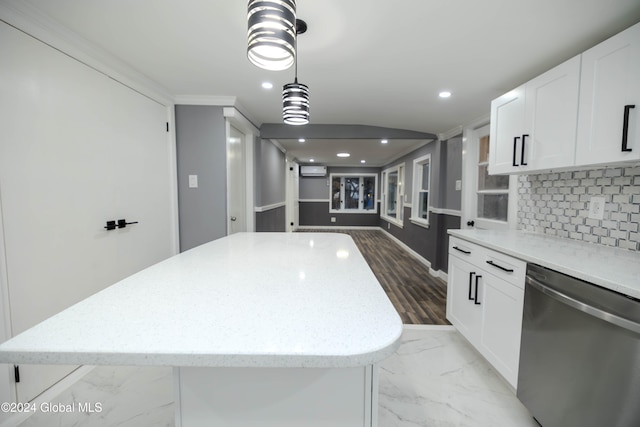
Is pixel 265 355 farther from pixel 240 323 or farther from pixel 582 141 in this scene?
pixel 582 141

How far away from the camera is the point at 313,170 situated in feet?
27.8

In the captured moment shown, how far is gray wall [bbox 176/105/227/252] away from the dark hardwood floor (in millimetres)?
2154

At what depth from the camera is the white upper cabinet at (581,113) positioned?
4.19 ft

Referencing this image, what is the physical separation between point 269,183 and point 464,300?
129 inches

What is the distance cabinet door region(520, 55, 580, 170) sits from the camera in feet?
5.14

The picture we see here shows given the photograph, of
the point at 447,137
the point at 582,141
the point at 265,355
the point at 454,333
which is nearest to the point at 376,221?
the point at 447,137

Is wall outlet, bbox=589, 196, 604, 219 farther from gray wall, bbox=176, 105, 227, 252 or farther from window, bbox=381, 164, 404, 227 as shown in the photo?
window, bbox=381, 164, 404, 227

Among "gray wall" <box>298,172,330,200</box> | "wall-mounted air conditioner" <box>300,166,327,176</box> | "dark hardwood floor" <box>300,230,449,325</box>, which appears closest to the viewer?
"dark hardwood floor" <box>300,230,449,325</box>

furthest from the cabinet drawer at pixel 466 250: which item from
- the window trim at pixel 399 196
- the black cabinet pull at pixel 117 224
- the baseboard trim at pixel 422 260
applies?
the window trim at pixel 399 196

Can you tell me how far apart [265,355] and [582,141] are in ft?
6.52

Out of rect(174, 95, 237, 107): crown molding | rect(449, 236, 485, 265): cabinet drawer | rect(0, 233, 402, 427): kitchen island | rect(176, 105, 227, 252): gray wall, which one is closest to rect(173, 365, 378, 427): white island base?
rect(0, 233, 402, 427): kitchen island

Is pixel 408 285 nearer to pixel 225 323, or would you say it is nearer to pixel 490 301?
pixel 490 301

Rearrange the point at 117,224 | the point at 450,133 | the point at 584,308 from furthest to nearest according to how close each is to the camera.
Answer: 1. the point at 450,133
2. the point at 117,224
3. the point at 584,308

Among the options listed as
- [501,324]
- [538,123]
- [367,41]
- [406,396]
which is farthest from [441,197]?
[406,396]
